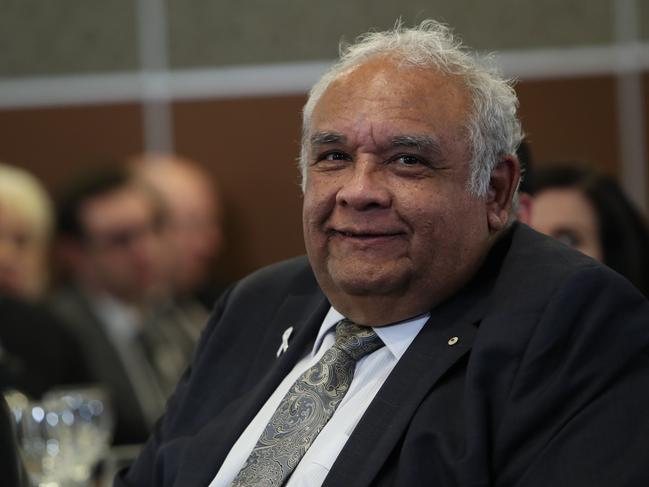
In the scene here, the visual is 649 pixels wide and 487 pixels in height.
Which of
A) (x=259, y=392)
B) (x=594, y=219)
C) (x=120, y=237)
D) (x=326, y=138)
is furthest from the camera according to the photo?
(x=120, y=237)

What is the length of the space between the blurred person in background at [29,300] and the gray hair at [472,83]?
1.99 m

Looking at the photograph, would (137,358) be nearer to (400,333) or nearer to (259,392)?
(259,392)

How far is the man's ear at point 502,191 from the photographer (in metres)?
1.85

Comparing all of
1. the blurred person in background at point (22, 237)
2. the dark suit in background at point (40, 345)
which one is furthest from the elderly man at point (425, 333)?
the blurred person in background at point (22, 237)

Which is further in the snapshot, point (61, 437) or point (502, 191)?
point (61, 437)

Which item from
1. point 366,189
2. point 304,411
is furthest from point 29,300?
point 366,189

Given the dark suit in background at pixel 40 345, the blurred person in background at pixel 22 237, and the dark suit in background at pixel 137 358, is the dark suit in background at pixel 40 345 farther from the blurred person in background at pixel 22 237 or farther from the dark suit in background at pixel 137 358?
the blurred person in background at pixel 22 237

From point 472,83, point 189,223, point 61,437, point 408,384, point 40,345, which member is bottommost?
point 40,345

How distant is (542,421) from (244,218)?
11.7 ft

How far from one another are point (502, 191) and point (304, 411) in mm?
477

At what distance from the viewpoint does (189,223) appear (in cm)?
485

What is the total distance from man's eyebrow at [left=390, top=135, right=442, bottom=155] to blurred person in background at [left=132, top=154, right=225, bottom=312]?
9.49ft

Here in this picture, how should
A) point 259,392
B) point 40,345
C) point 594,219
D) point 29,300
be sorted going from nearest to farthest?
point 259,392 < point 594,219 < point 40,345 < point 29,300

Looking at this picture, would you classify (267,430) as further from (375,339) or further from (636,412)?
(636,412)
